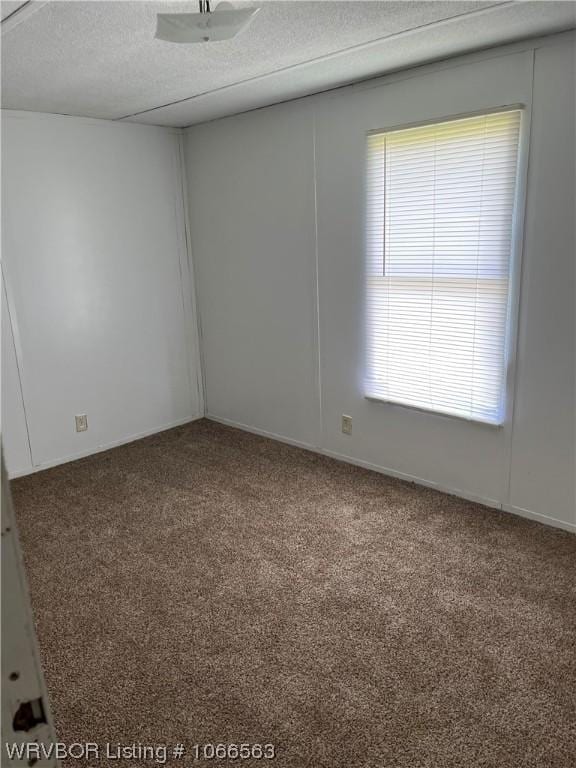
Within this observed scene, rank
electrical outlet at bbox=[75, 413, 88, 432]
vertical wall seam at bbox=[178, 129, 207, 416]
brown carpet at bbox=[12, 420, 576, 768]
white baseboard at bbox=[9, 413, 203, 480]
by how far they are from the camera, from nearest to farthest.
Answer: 1. brown carpet at bbox=[12, 420, 576, 768]
2. white baseboard at bbox=[9, 413, 203, 480]
3. electrical outlet at bbox=[75, 413, 88, 432]
4. vertical wall seam at bbox=[178, 129, 207, 416]

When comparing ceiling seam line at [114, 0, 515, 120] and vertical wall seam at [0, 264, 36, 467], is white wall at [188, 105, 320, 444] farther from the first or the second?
vertical wall seam at [0, 264, 36, 467]

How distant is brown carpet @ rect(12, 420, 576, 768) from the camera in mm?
1889

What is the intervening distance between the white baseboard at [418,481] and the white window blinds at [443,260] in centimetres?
48

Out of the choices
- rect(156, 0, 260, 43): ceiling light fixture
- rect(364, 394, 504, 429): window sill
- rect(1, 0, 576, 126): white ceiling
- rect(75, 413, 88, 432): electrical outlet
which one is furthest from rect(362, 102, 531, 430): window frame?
rect(75, 413, 88, 432): electrical outlet

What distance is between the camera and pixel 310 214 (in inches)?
148

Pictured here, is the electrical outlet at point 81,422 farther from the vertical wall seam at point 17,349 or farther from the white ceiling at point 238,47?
the white ceiling at point 238,47

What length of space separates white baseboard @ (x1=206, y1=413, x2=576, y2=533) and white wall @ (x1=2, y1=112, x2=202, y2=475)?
2.63ft

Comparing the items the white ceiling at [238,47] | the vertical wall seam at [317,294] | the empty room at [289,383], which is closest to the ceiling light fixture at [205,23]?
the empty room at [289,383]

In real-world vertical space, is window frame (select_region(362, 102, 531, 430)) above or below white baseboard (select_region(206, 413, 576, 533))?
above

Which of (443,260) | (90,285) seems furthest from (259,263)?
(443,260)

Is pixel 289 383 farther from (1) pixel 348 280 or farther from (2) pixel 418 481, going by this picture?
(2) pixel 418 481

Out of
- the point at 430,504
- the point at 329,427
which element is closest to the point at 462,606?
the point at 430,504

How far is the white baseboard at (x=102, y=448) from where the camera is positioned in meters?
3.99

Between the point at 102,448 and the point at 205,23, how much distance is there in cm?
322
